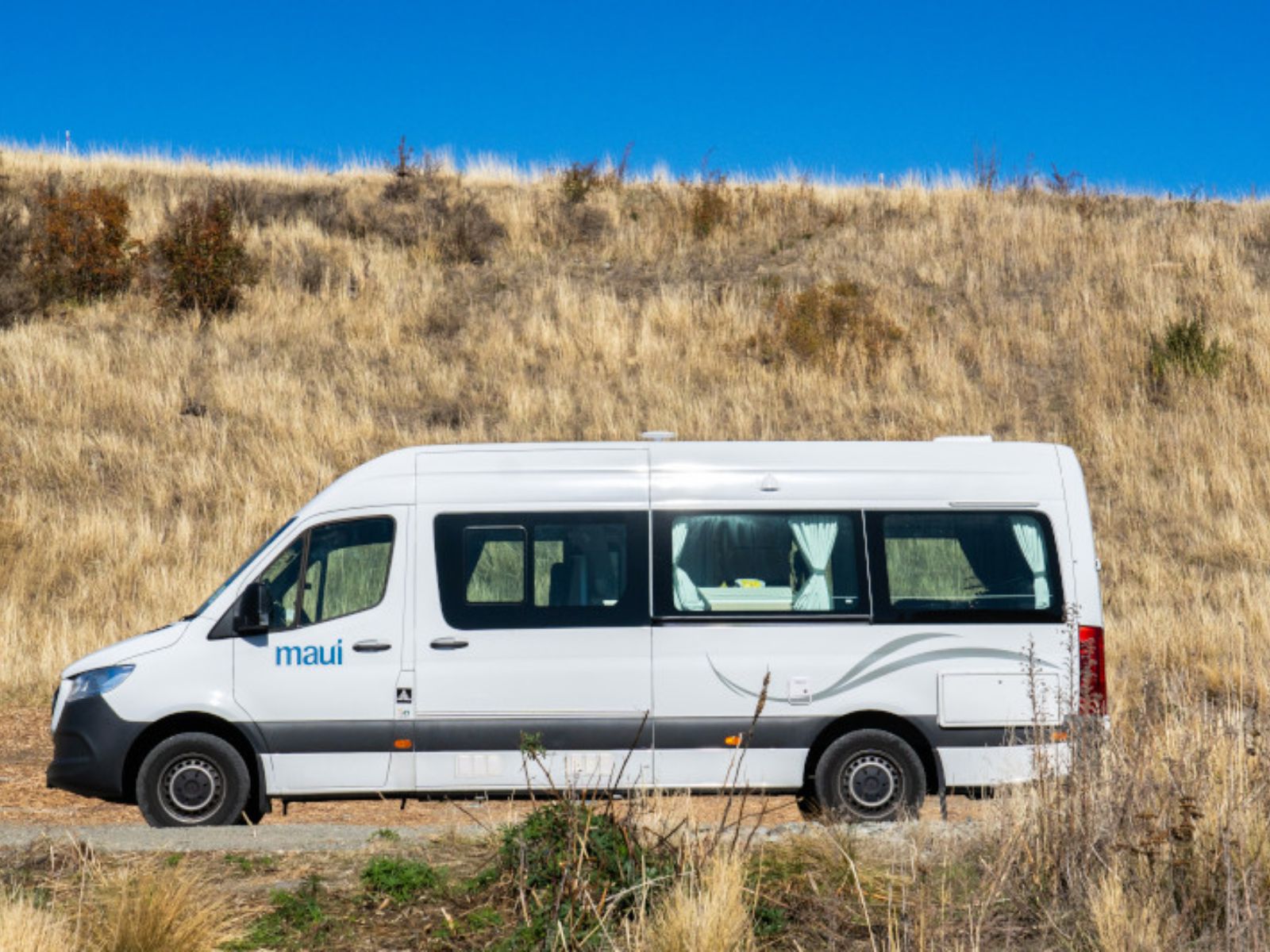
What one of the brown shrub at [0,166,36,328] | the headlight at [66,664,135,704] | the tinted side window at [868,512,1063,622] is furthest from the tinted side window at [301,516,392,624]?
the brown shrub at [0,166,36,328]

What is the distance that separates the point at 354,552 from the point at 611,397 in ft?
48.3

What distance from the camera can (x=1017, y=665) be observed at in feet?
30.0

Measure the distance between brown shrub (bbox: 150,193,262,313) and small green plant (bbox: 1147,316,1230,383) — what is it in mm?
16364

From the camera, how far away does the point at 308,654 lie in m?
9.04

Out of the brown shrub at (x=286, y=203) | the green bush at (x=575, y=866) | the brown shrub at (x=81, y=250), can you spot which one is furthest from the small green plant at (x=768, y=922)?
the brown shrub at (x=286, y=203)

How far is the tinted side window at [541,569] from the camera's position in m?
9.12

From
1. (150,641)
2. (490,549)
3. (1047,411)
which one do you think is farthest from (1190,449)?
(150,641)

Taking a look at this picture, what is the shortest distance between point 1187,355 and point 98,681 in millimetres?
20121

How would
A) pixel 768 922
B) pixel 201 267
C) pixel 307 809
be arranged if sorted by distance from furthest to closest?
pixel 201 267
pixel 307 809
pixel 768 922

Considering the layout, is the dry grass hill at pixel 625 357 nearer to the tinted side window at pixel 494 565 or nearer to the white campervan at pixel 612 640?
the white campervan at pixel 612 640

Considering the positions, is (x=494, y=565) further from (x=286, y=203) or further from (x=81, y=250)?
(x=286, y=203)

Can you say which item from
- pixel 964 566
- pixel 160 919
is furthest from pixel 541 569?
pixel 160 919

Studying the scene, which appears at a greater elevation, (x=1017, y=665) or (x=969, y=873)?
(x=1017, y=665)

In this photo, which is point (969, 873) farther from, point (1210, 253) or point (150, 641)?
point (1210, 253)
